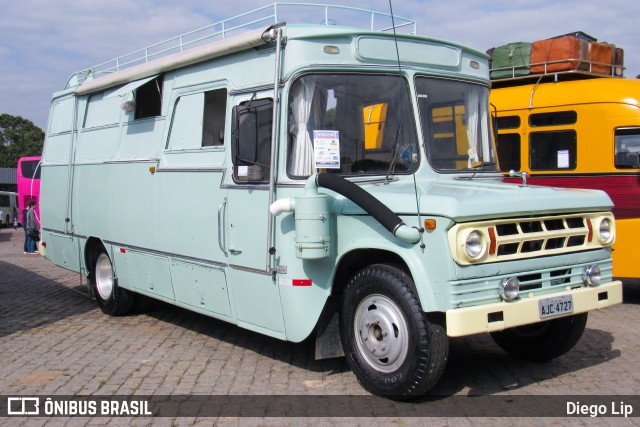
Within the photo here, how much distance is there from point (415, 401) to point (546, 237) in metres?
1.65

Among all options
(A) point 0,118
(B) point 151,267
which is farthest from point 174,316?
(A) point 0,118

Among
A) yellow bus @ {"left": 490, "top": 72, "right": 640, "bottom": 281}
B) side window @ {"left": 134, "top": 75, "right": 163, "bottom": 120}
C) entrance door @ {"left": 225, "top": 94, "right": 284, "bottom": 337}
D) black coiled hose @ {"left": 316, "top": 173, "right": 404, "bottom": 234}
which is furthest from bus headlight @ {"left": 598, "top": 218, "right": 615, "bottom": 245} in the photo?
side window @ {"left": 134, "top": 75, "right": 163, "bottom": 120}

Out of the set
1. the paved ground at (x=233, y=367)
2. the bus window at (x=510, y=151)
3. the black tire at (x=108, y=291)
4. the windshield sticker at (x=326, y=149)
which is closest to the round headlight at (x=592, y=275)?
the paved ground at (x=233, y=367)

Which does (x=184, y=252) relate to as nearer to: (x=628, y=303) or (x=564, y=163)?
(x=564, y=163)

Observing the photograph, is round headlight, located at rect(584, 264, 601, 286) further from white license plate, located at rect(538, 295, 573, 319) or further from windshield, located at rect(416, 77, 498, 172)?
windshield, located at rect(416, 77, 498, 172)

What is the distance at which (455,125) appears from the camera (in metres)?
6.80

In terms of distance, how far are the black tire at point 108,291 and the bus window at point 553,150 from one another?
20.6ft

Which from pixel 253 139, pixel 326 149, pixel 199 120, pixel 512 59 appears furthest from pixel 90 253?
pixel 512 59

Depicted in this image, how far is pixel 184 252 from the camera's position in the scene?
7688mm

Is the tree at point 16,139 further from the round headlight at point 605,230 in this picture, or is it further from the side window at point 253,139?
the round headlight at point 605,230

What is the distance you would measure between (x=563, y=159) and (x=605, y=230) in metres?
4.70

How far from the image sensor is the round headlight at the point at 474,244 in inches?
201

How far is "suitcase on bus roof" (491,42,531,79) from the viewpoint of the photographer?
1156cm

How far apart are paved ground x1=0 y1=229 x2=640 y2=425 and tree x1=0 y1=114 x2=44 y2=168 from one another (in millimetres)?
89727
